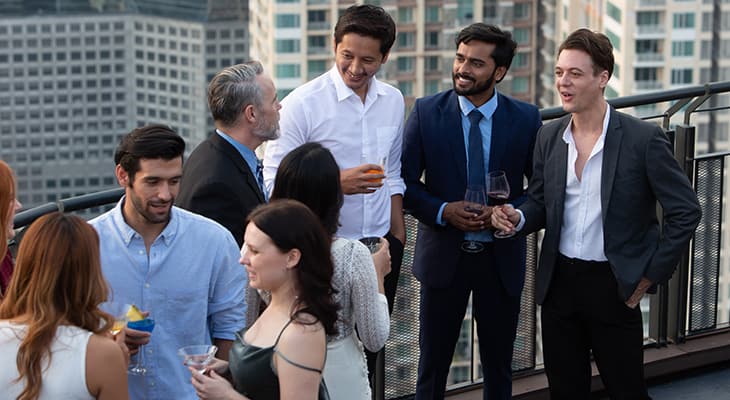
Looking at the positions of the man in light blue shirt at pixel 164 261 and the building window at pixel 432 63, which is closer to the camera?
the man in light blue shirt at pixel 164 261

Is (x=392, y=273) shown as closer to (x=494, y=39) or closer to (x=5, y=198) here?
(x=494, y=39)

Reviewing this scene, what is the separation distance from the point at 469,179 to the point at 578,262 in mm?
512

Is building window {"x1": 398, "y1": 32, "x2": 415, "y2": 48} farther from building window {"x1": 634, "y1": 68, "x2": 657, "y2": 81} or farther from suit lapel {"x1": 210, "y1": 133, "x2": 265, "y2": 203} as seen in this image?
suit lapel {"x1": 210, "y1": 133, "x2": 265, "y2": 203}

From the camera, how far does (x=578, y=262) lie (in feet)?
13.3

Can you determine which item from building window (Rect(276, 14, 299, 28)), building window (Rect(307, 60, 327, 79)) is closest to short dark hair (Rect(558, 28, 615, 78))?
building window (Rect(276, 14, 299, 28))

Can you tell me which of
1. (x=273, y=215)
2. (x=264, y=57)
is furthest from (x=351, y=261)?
(x=264, y=57)

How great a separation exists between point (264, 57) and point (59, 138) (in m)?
27.5

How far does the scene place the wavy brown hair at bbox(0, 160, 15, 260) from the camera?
10.3ft

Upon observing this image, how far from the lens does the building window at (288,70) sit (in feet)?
343

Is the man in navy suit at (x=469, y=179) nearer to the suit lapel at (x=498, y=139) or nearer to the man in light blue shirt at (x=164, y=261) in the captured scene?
the suit lapel at (x=498, y=139)

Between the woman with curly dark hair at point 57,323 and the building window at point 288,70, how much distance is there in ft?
334

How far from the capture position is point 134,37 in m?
124

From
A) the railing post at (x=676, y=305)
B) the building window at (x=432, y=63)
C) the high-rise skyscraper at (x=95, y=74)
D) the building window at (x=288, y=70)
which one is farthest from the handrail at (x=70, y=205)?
the high-rise skyscraper at (x=95, y=74)

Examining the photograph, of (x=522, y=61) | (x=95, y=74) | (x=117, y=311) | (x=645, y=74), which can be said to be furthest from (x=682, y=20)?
(x=117, y=311)
